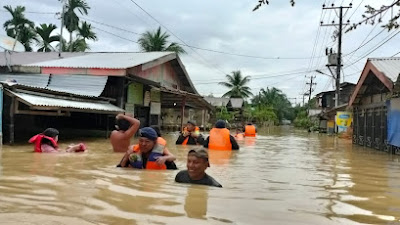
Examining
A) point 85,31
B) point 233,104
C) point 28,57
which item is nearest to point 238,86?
point 233,104

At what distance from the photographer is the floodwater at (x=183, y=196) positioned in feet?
14.3

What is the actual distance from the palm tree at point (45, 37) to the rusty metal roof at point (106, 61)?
51.0 feet

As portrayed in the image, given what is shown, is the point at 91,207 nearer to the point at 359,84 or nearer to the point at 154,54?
the point at 359,84

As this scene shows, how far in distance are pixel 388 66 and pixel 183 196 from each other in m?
12.4

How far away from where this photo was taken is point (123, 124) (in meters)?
11.3

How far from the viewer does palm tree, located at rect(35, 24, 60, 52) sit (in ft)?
126

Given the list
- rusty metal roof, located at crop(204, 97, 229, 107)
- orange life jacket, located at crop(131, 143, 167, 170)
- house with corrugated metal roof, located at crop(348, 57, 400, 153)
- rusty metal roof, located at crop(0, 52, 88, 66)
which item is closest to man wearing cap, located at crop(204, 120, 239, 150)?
house with corrugated metal roof, located at crop(348, 57, 400, 153)

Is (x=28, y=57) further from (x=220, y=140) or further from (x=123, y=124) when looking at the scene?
(x=220, y=140)

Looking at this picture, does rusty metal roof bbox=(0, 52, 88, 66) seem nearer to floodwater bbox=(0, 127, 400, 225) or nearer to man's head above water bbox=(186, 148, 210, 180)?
floodwater bbox=(0, 127, 400, 225)

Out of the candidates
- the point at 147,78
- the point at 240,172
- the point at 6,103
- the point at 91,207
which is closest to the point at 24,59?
the point at 147,78

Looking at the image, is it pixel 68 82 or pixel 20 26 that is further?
pixel 20 26

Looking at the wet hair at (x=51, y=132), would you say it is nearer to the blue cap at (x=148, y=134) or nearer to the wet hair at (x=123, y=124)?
the wet hair at (x=123, y=124)

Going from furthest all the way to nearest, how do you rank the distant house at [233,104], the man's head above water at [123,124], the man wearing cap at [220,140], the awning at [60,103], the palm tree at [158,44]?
the distant house at [233,104] → the palm tree at [158,44] → the man wearing cap at [220,140] → the awning at [60,103] → the man's head above water at [123,124]

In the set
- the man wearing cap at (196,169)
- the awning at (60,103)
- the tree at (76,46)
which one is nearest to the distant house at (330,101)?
the tree at (76,46)
